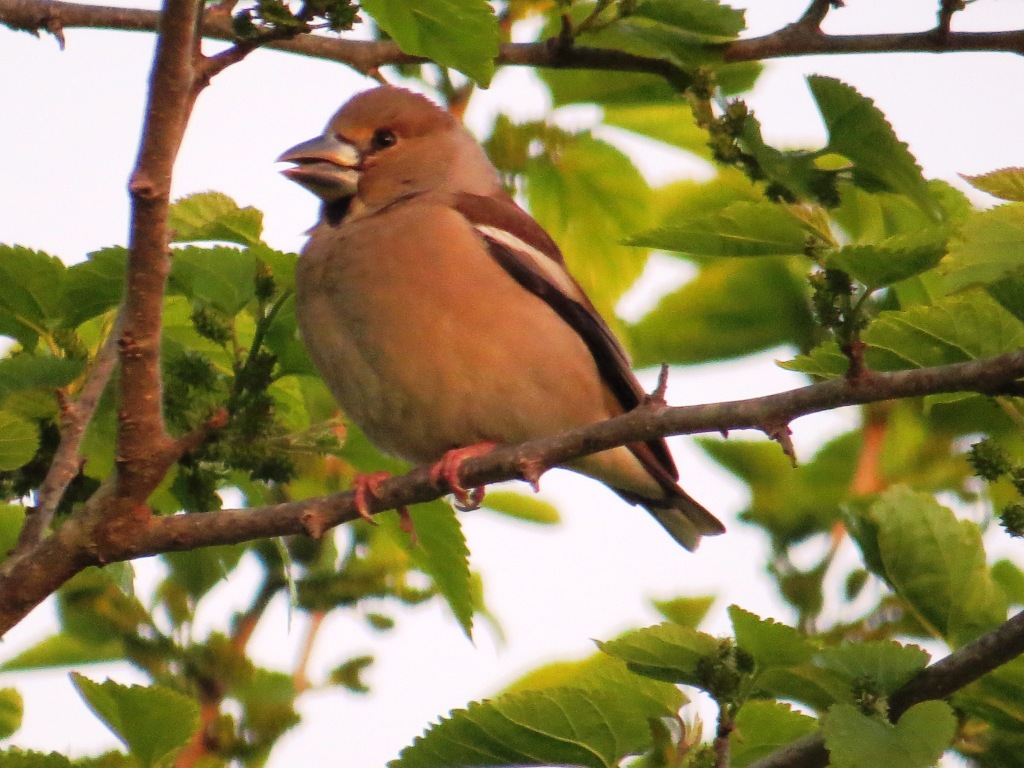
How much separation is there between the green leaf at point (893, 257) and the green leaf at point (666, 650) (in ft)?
2.50

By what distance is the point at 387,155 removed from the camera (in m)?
5.27

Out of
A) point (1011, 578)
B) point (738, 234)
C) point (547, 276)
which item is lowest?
point (1011, 578)

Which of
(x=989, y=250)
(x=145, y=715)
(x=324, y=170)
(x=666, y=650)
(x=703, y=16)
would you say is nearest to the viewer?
(x=989, y=250)

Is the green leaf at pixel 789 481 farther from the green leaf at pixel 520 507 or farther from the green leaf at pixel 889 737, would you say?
the green leaf at pixel 889 737

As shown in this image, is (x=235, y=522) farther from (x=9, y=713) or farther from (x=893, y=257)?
(x=893, y=257)

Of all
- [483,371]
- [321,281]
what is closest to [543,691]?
[483,371]

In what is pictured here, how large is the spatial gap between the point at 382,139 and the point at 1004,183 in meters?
3.20

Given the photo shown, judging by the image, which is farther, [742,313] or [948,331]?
[742,313]

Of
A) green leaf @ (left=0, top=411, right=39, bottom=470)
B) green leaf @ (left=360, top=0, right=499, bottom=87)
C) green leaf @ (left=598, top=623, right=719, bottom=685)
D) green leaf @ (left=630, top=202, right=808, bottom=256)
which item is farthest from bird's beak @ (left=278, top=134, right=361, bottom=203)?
green leaf @ (left=598, top=623, right=719, bottom=685)

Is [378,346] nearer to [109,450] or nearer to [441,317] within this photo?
[441,317]

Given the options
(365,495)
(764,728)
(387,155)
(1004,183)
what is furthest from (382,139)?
(1004,183)

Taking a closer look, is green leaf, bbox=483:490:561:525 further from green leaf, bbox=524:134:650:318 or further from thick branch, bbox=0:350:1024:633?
thick branch, bbox=0:350:1024:633

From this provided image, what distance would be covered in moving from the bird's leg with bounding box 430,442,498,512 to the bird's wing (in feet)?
1.63

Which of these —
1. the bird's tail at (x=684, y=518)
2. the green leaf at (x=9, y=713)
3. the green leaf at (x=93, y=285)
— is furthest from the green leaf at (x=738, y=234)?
the bird's tail at (x=684, y=518)
